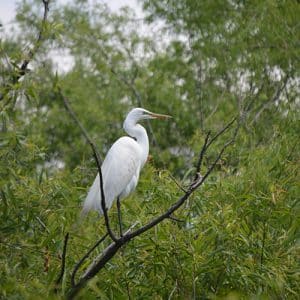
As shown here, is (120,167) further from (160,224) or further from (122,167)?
(160,224)

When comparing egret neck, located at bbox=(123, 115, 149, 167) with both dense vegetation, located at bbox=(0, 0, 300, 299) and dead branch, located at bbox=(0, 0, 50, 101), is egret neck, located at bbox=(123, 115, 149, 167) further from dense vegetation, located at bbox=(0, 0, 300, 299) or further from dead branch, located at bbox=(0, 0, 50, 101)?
dead branch, located at bbox=(0, 0, 50, 101)

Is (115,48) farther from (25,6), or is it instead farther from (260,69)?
(260,69)

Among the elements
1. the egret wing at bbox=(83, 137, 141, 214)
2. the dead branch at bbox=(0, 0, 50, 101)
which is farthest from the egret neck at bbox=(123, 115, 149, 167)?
the dead branch at bbox=(0, 0, 50, 101)

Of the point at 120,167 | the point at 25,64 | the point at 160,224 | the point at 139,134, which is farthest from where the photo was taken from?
the point at 139,134

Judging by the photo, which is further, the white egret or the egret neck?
the egret neck

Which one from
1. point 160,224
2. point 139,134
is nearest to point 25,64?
point 160,224

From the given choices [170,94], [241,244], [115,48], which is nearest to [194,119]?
[170,94]

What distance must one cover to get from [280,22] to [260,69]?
1.66ft

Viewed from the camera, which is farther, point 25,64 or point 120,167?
point 120,167

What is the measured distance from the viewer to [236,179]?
394 cm

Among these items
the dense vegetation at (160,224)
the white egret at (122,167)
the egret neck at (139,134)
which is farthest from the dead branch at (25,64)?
the egret neck at (139,134)

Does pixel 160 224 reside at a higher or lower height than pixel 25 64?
lower

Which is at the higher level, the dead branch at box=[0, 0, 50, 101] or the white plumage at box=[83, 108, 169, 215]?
the dead branch at box=[0, 0, 50, 101]

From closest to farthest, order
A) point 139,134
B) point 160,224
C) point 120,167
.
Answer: point 160,224, point 120,167, point 139,134
